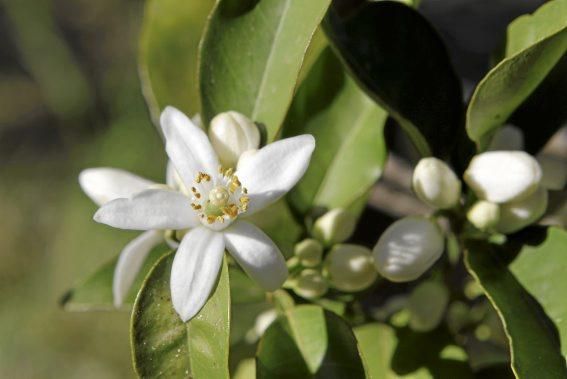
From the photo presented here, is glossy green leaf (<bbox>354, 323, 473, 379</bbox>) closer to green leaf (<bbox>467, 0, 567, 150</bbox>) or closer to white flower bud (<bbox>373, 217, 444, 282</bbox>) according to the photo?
white flower bud (<bbox>373, 217, 444, 282</bbox>)

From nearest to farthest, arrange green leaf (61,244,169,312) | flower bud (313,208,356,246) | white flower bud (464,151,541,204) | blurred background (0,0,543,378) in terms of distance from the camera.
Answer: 1. white flower bud (464,151,541,204)
2. flower bud (313,208,356,246)
3. green leaf (61,244,169,312)
4. blurred background (0,0,543,378)

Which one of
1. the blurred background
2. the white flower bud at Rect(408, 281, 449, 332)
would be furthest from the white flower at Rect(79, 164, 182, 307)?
the blurred background

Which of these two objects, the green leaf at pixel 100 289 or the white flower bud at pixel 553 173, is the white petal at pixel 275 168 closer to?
the green leaf at pixel 100 289

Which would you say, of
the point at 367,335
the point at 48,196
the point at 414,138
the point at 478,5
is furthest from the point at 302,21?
the point at 48,196

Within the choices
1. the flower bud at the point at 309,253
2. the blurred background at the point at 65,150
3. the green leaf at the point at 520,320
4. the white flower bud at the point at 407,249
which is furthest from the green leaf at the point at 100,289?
the blurred background at the point at 65,150

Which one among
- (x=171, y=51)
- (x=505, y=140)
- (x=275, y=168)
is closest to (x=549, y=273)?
(x=505, y=140)

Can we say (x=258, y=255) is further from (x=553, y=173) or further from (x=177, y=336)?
(x=553, y=173)

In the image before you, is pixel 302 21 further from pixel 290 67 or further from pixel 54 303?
pixel 54 303
